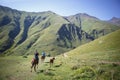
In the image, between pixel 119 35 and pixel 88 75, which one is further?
pixel 119 35

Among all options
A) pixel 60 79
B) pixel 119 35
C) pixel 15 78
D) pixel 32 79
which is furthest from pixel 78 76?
pixel 119 35

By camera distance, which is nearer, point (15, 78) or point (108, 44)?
point (15, 78)

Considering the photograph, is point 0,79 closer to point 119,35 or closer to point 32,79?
point 32,79

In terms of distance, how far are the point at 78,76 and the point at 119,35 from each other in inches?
3074

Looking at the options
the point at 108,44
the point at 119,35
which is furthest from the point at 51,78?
the point at 119,35

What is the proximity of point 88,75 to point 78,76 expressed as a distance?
4.58 ft

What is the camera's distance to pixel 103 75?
21969mm

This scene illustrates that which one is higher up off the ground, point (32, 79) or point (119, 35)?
point (119, 35)

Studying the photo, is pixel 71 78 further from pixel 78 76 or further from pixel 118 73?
pixel 118 73

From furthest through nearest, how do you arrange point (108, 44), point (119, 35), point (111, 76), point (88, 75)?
point (119, 35) → point (108, 44) → point (88, 75) → point (111, 76)

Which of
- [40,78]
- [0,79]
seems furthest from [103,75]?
[0,79]

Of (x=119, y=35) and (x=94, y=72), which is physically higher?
(x=119, y=35)

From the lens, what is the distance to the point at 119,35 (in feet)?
308

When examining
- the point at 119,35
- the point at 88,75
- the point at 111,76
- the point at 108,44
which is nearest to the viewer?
the point at 111,76
